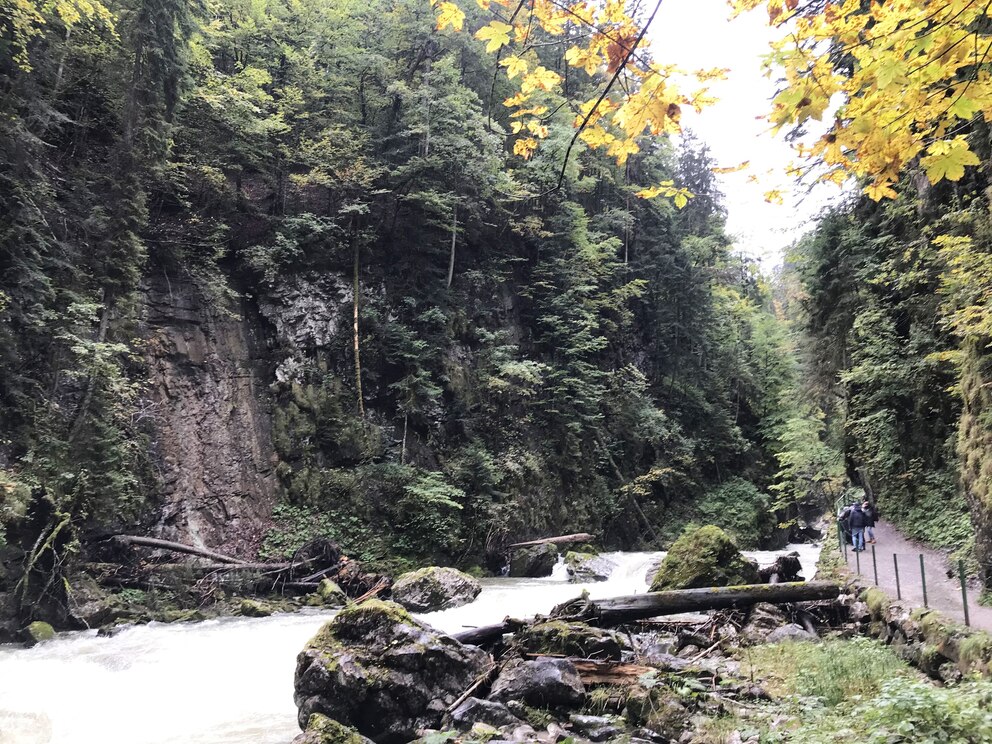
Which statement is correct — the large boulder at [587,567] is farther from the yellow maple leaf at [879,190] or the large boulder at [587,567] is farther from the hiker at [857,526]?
the yellow maple leaf at [879,190]

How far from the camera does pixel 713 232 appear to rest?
33.5m

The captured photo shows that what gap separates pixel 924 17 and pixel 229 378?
58.7 feet

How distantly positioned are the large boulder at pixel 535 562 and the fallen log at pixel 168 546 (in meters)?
7.78

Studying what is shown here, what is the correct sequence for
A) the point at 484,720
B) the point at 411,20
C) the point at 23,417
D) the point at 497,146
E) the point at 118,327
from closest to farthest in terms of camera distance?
the point at 484,720 → the point at 23,417 → the point at 118,327 → the point at 497,146 → the point at 411,20

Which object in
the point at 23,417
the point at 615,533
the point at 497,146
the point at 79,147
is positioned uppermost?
the point at 497,146

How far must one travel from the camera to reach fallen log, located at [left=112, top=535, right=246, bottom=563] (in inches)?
515

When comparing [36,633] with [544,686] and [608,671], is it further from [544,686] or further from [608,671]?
[608,671]

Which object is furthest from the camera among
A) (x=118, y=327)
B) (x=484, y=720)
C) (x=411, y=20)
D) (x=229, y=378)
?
(x=411, y=20)

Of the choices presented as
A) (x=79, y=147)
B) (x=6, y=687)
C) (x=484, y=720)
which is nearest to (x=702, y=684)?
(x=484, y=720)

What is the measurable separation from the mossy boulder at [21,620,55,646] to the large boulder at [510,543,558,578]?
11197 millimetres

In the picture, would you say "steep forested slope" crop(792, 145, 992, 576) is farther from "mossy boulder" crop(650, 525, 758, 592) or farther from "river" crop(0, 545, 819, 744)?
"river" crop(0, 545, 819, 744)

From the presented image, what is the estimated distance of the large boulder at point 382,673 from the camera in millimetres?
6465

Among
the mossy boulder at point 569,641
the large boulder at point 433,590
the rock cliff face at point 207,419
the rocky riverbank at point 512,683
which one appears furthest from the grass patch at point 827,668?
the rock cliff face at point 207,419

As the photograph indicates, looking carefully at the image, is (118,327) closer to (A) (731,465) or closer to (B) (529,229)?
(B) (529,229)
